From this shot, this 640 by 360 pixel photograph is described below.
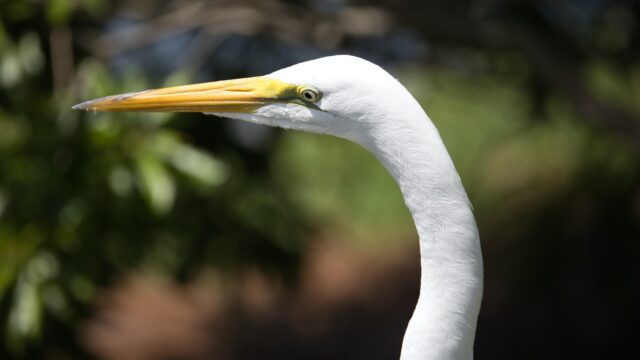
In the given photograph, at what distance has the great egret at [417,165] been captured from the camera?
4.13 ft

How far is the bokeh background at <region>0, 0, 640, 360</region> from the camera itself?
106 inches

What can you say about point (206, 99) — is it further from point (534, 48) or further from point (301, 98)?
point (534, 48)

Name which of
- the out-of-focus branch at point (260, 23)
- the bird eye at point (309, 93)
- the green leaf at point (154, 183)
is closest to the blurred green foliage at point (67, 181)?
the green leaf at point (154, 183)

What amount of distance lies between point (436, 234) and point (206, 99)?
1.41ft

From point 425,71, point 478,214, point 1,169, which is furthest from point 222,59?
point 478,214

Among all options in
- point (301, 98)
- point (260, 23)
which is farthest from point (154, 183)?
point (301, 98)

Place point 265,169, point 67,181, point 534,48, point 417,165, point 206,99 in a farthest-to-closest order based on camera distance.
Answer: point 265,169 < point 534,48 < point 67,181 < point 206,99 < point 417,165

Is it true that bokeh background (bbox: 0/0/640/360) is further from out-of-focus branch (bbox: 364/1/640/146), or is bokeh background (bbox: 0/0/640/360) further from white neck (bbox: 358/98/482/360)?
white neck (bbox: 358/98/482/360)

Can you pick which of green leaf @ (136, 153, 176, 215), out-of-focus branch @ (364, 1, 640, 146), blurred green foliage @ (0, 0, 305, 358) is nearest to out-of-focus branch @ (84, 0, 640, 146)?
out-of-focus branch @ (364, 1, 640, 146)

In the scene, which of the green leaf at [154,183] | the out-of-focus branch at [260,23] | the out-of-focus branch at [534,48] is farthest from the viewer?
the out-of-focus branch at [260,23]

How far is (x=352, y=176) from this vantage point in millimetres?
6680

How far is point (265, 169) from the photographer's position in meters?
3.82

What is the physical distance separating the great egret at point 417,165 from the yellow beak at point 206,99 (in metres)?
0.02

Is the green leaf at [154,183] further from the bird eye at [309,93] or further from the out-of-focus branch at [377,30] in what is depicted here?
the bird eye at [309,93]
